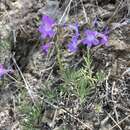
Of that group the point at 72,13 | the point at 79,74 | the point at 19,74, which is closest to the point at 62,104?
the point at 79,74

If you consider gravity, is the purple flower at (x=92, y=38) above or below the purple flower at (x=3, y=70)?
above

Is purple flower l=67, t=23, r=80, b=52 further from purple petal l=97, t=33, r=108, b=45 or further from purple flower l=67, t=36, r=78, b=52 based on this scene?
purple petal l=97, t=33, r=108, b=45

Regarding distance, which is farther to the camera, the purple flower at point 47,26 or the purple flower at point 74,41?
the purple flower at point 74,41

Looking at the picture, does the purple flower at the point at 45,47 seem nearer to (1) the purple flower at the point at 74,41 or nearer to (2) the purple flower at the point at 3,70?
(1) the purple flower at the point at 74,41

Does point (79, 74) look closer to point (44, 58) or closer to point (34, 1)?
point (44, 58)

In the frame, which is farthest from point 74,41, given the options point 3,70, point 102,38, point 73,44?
point 3,70

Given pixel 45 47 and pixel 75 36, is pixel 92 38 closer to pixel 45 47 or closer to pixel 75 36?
pixel 75 36

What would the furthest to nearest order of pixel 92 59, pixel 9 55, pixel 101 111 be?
pixel 9 55 < pixel 92 59 < pixel 101 111

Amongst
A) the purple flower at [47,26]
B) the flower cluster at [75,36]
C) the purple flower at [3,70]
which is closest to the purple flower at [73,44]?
the flower cluster at [75,36]
